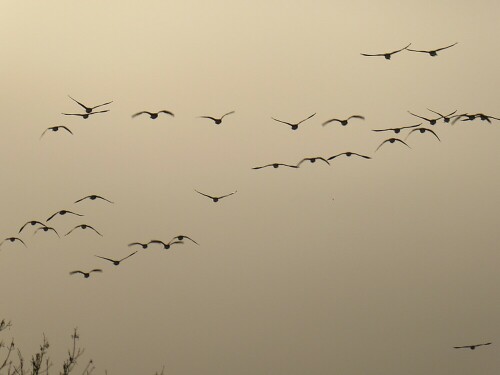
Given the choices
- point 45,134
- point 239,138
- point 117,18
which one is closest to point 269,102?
point 239,138

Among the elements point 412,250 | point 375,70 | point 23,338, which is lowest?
point 23,338

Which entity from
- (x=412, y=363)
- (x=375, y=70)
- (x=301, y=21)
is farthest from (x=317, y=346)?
(x=301, y=21)

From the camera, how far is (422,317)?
5.53 ft

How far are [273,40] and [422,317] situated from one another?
740mm

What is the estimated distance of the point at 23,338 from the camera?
1686mm

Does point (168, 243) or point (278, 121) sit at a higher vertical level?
point (278, 121)

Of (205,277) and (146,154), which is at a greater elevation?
(146,154)

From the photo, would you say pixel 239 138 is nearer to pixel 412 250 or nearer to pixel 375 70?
pixel 375 70

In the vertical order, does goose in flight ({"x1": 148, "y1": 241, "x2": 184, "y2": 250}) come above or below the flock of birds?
below

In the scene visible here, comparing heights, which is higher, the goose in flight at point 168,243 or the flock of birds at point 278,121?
the flock of birds at point 278,121

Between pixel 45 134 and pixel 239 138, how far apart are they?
1.50 feet

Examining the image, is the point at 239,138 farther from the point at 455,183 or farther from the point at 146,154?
the point at 455,183

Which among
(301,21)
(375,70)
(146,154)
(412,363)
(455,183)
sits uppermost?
(301,21)

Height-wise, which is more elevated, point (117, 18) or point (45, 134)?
point (117, 18)
